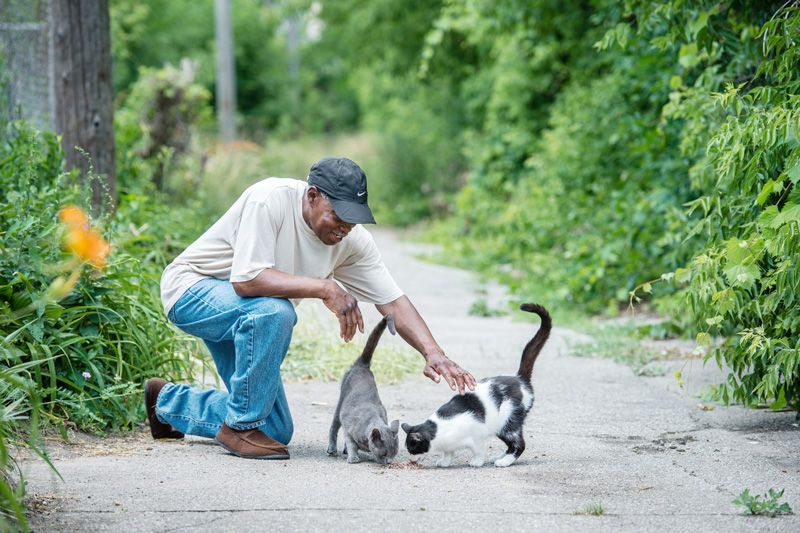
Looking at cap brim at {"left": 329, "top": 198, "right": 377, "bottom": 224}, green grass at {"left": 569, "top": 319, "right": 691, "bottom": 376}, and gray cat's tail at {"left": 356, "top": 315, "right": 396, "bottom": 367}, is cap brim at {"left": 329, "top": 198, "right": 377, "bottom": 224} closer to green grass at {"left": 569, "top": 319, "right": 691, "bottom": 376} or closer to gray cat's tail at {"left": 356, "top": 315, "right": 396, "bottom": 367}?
gray cat's tail at {"left": 356, "top": 315, "right": 396, "bottom": 367}

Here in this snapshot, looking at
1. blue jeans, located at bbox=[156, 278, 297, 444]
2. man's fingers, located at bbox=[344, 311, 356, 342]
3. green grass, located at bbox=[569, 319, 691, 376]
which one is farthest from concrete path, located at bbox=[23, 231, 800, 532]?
green grass, located at bbox=[569, 319, 691, 376]

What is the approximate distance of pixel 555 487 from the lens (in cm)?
459

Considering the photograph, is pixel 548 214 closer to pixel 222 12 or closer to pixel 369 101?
pixel 222 12

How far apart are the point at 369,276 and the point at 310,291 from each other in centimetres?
63

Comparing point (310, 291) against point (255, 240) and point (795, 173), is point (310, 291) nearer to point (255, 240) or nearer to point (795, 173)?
point (255, 240)

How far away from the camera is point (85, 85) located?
314 inches

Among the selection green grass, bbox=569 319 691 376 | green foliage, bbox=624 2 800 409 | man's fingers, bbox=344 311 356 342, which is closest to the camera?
man's fingers, bbox=344 311 356 342

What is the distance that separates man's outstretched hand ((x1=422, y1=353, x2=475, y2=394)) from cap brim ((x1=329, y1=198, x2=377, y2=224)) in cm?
81

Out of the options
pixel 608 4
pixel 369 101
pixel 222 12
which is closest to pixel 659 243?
pixel 608 4

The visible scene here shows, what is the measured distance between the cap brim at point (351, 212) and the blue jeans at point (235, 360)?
21.6 inches

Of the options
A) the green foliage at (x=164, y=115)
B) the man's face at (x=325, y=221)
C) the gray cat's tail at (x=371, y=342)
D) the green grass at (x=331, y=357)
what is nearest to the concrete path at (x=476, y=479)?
the green grass at (x=331, y=357)

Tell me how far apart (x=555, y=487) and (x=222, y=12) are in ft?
60.1

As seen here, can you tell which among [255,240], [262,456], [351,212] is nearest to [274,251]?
[255,240]

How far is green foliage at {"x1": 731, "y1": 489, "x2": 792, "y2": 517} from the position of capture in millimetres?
4117
